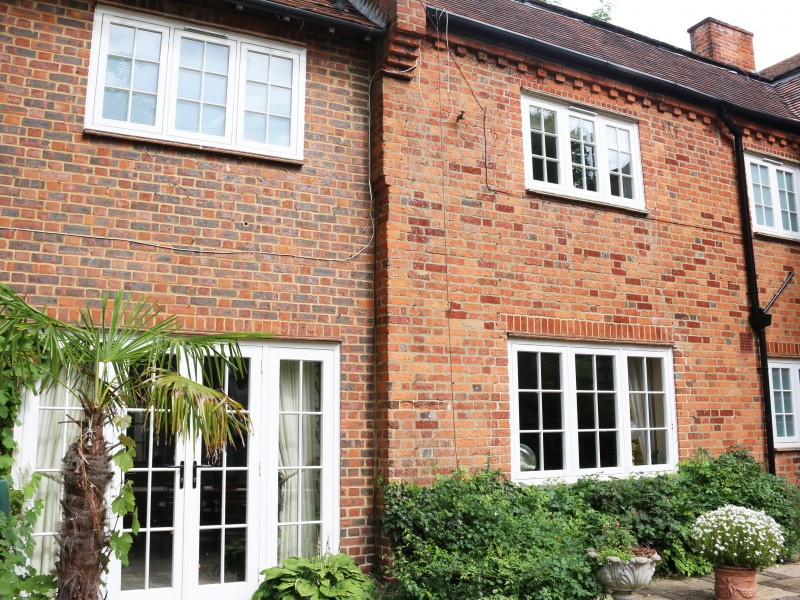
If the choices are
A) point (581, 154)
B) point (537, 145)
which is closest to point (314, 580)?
point (537, 145)

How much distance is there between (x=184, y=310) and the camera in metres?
6.36

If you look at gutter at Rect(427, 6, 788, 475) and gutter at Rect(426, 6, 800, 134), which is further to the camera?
gutter at Rect(427, 6, 788, 475)

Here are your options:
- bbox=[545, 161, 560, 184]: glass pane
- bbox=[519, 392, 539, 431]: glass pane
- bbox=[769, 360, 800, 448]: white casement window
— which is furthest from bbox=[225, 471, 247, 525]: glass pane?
bbox=[769, 360, 800, 448]: white casement window

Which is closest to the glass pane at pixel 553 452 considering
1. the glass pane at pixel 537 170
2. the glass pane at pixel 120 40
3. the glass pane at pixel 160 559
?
the glass pane at pixel 537 170

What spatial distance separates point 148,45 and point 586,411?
6.13 metres

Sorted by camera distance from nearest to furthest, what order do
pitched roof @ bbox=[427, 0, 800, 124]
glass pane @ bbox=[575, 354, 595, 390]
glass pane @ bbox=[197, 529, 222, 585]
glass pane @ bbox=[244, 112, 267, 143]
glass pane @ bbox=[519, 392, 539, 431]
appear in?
glass pane @ bbox=[197, 529, 222, 585] → glass pane @ bbox=[244, 112, 267, 143] → glass pane @ bbox=[519, 392, 539, 431] → glass pane @ bbox=[575, 354, 595, 390] → pitched roof @ bbox=[427, 0, 800, 124]

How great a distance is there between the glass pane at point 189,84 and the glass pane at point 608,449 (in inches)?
230

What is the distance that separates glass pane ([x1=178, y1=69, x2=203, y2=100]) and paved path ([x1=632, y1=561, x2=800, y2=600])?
6.59 meters

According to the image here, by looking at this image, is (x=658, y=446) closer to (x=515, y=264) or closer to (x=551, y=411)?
(x=551, y=411)

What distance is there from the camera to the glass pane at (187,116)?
22.0 ft

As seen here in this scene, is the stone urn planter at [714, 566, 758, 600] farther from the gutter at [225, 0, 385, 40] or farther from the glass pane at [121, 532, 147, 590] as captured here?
the gutter at [225, 0, 385, 40]

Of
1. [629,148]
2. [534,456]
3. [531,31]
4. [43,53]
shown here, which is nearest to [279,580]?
[534,456]

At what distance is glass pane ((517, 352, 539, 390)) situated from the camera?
7.77m

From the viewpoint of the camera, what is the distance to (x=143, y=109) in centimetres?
656
